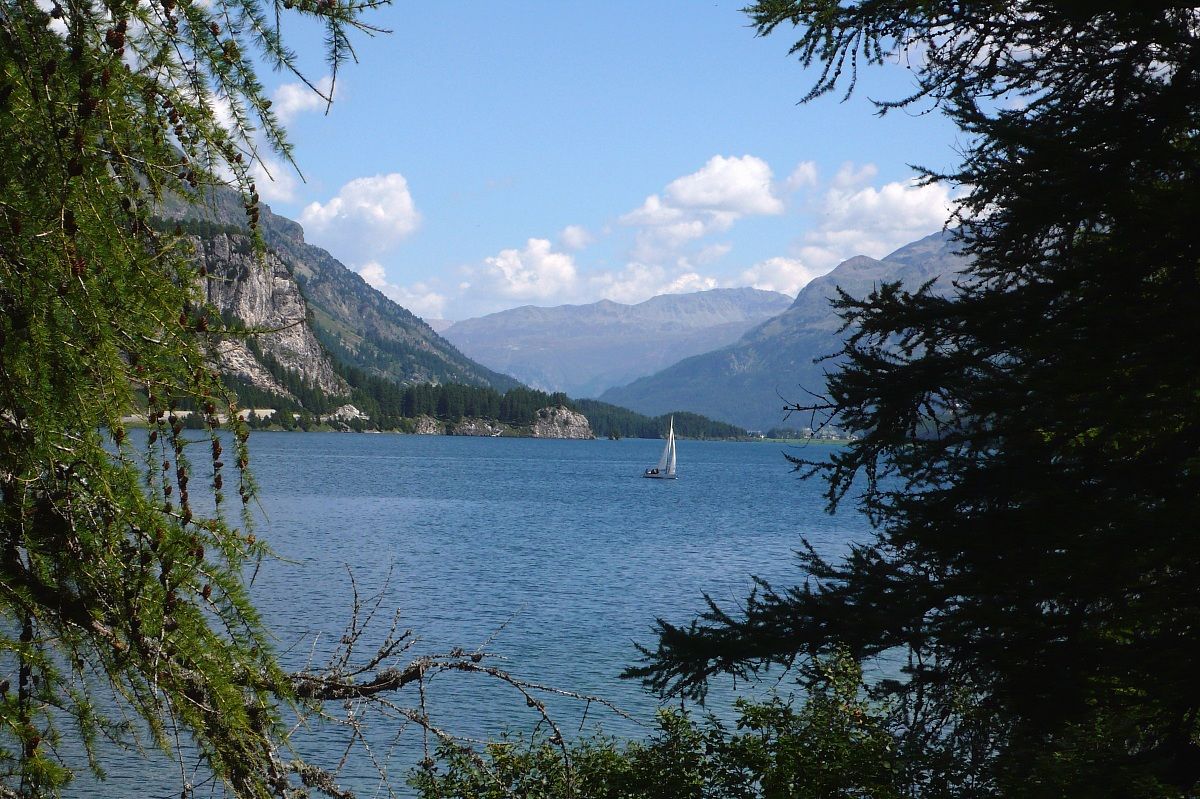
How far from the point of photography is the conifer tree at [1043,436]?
5.88 meters

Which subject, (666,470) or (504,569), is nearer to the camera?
Result: (504,569)

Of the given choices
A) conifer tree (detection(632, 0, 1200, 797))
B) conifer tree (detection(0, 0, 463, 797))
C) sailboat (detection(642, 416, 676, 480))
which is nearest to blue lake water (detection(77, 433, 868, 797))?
conifer tree (detection(0, 0, 463, 797))

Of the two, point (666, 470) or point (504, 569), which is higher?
point (504, 569)

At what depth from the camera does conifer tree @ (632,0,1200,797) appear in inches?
231

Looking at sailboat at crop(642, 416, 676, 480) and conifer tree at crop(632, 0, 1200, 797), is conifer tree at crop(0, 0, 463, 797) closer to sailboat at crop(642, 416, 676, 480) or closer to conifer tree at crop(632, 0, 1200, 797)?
conifer tree at crop(632, 0, 1200, 797)

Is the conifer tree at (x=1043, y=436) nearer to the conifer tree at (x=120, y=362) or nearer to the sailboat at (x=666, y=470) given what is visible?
the conifer tree at (x=120, y=362)

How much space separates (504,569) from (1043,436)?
37.9m

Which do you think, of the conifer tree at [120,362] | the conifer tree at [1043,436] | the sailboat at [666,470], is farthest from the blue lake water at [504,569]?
the sailboat at [666,470]

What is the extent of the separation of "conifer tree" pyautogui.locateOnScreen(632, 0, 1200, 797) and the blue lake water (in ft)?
7.38

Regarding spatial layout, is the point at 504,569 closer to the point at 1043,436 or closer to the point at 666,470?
the point at 1043,436

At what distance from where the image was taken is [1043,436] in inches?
330

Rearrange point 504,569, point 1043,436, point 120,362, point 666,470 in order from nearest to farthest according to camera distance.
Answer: point 120,362
point 1043,436
point 504,569
point 666,470

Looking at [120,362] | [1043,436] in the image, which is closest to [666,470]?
[1043,436]

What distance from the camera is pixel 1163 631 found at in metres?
6.12
